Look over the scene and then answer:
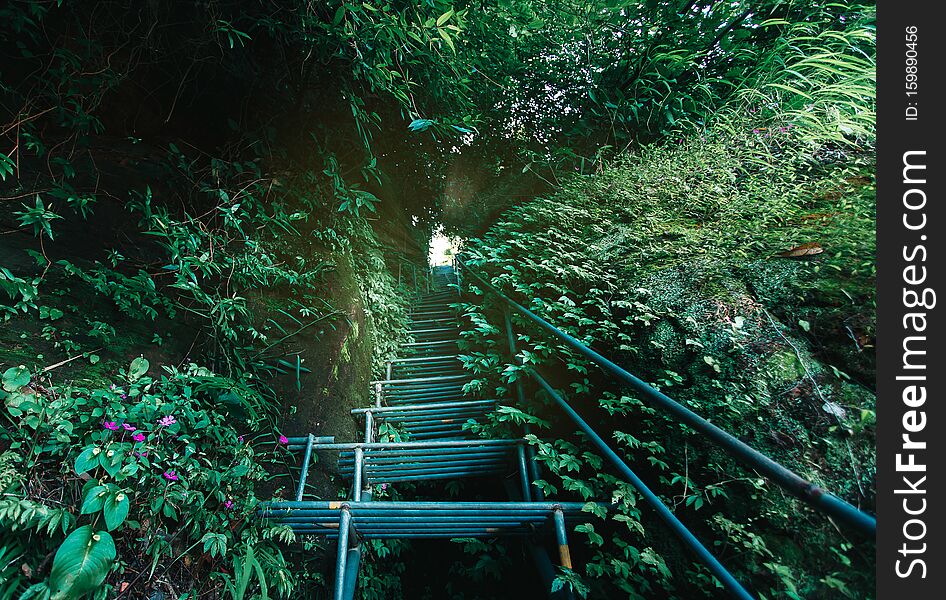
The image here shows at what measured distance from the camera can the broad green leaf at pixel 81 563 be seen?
92 cm

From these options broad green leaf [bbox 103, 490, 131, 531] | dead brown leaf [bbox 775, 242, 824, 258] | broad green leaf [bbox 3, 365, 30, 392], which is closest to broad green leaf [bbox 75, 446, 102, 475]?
broad green leaf [bbox 103, 490, 131, 531]

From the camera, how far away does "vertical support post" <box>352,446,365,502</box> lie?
231 centimetres

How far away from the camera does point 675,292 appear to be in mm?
2031

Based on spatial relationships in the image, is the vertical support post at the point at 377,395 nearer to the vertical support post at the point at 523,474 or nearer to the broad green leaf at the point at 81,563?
the vertical support post at the point at 523,474

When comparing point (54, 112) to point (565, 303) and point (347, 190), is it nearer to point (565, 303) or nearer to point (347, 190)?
point (347, 190)

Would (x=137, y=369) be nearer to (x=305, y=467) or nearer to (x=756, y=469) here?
(x=305, y=467)

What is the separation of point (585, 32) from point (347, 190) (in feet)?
10.2

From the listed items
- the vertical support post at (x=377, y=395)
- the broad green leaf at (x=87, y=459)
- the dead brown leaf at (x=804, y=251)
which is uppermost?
the dead brown leaf at (x=804, y=251)

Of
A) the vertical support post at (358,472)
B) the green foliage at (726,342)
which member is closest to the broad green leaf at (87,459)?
the vertical support post at (358,472)

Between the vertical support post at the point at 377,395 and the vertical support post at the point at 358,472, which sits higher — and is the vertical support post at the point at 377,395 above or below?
above

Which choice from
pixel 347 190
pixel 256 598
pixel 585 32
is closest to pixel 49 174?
pixel 347 190

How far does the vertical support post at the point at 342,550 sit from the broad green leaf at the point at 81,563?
0.98 meters

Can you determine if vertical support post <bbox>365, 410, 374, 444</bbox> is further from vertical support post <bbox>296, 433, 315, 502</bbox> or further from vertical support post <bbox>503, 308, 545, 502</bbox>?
vertical support post <bbox>503, 308, 545, 502</bbox>

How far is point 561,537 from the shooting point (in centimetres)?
170
